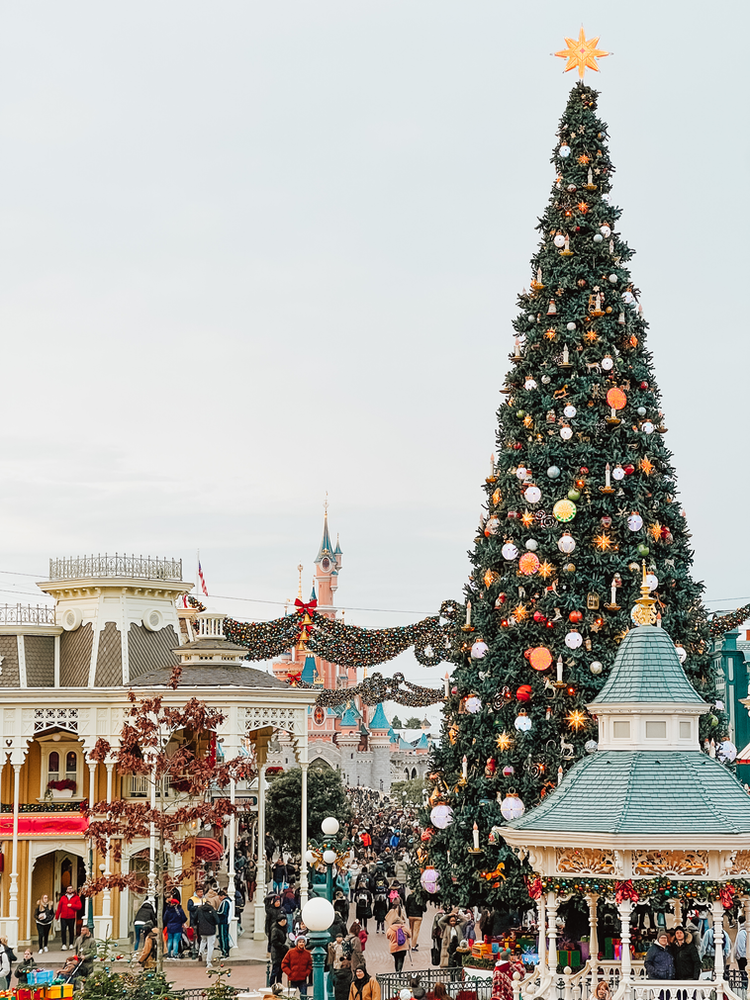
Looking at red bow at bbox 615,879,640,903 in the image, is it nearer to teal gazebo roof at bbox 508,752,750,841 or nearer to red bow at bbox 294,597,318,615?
teal gazebo roof at bbox 508,752,750,841

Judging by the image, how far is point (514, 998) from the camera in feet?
57.2

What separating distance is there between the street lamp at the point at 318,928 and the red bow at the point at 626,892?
11.9 feet

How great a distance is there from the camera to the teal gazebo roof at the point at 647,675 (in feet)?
56.4

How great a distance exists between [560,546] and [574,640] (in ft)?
4.57

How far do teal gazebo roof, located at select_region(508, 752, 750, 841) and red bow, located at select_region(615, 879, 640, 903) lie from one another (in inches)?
25.0

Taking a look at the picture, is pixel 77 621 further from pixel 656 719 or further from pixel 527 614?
pixel 656 719

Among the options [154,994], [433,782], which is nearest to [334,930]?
[433,782]

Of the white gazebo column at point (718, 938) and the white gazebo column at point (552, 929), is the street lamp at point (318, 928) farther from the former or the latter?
the white gazebo column at point (718, 938)

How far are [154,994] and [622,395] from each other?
1086 centimetres

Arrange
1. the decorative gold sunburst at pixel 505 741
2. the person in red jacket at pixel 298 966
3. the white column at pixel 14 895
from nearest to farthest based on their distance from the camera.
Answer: the person in red jacket at pixel 298 966 → the decorative gold sunburst at pixel 505 741 → the white column at pixel 14 895

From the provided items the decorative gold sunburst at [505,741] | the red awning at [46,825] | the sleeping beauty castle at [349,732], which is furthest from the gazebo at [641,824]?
the sleeping beauty castle at [349,732]

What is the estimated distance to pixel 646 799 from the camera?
1625 centimetres

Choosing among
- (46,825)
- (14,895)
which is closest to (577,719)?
(14,895)

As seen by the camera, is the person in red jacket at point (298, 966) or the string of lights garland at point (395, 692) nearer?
the person in red jacket at point (298, 966)
